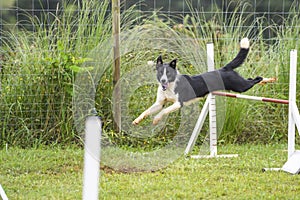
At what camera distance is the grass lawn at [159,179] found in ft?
12.4

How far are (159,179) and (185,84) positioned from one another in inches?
47.1

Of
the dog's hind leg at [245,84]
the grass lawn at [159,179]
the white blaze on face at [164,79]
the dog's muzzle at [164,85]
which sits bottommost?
the grass lawn at [159,179]

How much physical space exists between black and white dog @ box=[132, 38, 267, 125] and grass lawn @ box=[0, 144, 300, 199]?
2.36 ft

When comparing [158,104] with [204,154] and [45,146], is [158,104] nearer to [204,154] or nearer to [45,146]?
[204,154]

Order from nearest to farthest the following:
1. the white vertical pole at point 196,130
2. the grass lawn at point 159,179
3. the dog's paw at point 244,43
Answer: the dog's paw at point 244,43 → the grass lawn at point 159,179 → the white vertical pole at point 196,130

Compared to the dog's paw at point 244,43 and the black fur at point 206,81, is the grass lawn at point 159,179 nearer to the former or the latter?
the black fur at point 206,81

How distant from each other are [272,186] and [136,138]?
1.87 m

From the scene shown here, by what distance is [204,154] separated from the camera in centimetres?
529

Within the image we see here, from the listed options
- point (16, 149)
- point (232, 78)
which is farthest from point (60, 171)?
point (232, 78)

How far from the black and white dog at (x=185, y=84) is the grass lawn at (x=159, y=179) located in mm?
718

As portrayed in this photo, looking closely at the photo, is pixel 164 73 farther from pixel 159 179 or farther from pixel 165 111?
pixel 159 179

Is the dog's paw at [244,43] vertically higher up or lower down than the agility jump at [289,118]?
higher up

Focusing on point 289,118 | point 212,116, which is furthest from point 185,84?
point 212,116

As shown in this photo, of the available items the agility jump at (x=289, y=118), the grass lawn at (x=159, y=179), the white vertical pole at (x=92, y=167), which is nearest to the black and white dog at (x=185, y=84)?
the grass lawn at (x=159, y=179)
